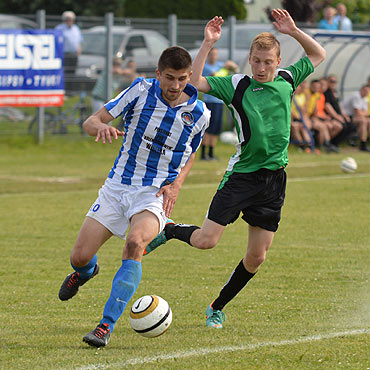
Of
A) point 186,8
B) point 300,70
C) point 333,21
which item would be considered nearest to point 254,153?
point 300,70

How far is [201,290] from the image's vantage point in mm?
7246

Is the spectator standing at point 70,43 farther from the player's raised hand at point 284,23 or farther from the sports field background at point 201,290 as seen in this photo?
the player's raised hand at point 284,23

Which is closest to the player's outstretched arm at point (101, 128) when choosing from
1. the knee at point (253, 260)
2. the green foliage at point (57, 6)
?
the knee at point (253, 260)

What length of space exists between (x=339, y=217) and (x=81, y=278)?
17.3 ft

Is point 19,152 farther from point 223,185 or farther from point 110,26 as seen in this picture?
point 223,185

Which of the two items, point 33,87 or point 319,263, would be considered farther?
point 33,87

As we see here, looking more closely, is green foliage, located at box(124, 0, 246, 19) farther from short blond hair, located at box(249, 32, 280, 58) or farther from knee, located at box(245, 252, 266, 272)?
knee, located at box(245, 252, 266, 272)

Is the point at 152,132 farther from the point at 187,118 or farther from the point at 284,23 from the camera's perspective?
the point at 284,23

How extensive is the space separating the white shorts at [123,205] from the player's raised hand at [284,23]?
1.53 meters

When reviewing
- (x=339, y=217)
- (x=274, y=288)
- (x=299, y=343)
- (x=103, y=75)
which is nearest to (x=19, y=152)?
(x=103, y=75)

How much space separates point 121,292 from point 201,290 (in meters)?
1.85

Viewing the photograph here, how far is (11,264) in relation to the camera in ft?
27.1

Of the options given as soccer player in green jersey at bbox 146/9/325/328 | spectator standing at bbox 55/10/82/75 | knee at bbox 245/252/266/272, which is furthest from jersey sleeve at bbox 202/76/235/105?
spectator standing at bbox 55/10/82/75

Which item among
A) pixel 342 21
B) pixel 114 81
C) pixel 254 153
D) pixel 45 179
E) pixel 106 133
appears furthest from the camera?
pixel 342 21
